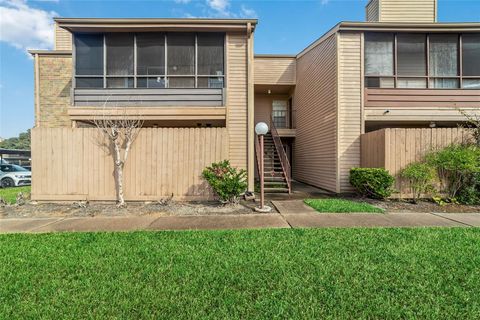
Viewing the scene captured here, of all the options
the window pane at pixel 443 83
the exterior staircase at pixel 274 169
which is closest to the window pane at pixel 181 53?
the exterior staircase at pixel 274 169

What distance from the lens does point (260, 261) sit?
3.23m

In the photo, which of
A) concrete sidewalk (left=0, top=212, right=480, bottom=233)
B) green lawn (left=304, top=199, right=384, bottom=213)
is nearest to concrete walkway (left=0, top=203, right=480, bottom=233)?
concrete sidewalk (left=0, top=212, right=480, bottom=233)

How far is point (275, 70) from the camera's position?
43.3 ft

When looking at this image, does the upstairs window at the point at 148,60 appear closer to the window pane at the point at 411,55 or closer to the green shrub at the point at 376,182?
the green shrub at the point at 376,182

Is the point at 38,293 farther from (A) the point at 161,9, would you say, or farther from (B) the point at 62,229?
(A) the point at 161,9

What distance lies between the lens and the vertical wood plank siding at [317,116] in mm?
9359

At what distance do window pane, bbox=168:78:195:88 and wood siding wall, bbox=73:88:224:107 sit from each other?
1.38 feet

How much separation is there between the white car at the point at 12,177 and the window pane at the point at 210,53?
452 inches

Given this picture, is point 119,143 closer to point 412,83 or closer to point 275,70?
point 275,70

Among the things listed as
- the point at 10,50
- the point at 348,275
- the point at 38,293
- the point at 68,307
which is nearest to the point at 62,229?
the point at 38,293

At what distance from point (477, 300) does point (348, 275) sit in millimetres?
1198

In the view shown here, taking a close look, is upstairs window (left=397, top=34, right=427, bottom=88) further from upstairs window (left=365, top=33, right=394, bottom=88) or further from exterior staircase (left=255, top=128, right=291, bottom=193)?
exterior staircase (left=255, top=128, right=291, bottom=193)

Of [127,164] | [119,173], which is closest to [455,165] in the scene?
[127,164]

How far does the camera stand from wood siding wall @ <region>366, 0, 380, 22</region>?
10789mm
